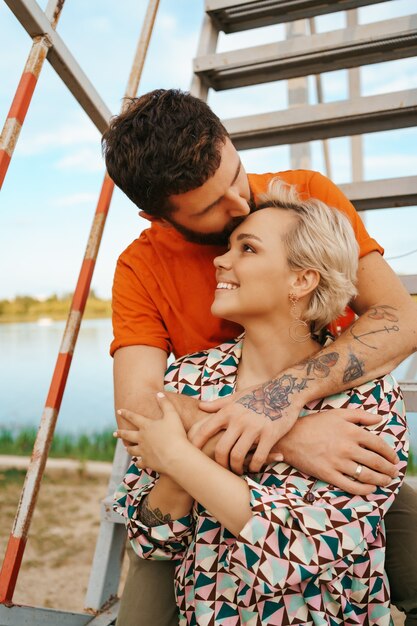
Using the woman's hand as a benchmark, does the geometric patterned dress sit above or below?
below

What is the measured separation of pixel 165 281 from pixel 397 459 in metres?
0.78

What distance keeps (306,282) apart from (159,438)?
0.51 m

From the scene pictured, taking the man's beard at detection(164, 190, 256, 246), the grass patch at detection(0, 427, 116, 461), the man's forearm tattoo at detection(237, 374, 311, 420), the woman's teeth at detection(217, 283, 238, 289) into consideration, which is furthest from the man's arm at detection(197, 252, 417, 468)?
the grass patch at detection(0, 427, 116, 461)

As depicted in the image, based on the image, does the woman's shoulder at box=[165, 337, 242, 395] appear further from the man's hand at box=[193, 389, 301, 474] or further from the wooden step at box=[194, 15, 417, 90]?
the wooden step at box=[194, 15, 417, 90]

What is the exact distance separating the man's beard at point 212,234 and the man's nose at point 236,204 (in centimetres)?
3

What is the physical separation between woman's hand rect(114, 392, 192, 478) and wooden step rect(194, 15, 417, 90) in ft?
4.28

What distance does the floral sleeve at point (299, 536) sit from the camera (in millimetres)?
916

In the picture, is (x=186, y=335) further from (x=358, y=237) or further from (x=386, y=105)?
(x=386, y=105)

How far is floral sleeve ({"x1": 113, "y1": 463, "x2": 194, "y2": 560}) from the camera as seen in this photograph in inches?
42.8

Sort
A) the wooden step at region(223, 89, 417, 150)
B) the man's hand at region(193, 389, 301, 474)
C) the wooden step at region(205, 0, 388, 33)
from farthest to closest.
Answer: the wooden step at region(205, 0, 388, 33) → the wooden step at region(223, 89, 417, 150) → the man's hand at region(193, 389, 301, 474)

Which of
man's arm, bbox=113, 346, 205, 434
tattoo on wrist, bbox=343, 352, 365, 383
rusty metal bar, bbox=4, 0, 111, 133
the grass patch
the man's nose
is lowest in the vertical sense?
the grass patch

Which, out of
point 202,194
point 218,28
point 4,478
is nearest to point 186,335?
point 202,194

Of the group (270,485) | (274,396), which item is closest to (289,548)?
(270,485)

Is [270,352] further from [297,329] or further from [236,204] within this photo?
[236,204]
